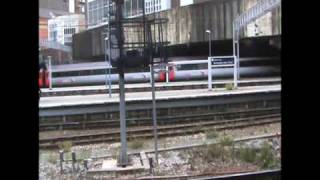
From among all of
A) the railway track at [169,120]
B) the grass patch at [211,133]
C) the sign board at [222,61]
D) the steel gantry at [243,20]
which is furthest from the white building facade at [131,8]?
the steel gantry at [243,20]

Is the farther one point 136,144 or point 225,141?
point 136,144

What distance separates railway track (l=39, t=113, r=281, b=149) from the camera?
5.73 metres

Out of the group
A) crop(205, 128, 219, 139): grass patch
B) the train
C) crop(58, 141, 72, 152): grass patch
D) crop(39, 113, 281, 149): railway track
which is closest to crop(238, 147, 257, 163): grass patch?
crop(205, 128, 219, 139): grass patch

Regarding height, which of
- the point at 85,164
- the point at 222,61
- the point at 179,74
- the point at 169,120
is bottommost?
the point at 85,164

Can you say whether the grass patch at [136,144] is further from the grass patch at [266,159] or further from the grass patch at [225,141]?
the grass patch at [266,159]

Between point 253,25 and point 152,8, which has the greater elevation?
point 253,25

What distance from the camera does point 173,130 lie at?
6.46 meters

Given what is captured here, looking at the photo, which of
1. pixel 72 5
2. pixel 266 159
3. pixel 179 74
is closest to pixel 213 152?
pixel 266 159

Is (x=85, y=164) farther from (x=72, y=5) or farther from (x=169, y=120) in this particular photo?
(x=169, y=120)

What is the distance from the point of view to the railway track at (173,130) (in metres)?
5.73
